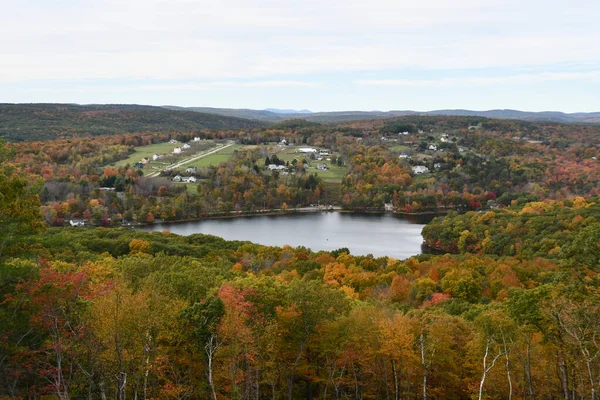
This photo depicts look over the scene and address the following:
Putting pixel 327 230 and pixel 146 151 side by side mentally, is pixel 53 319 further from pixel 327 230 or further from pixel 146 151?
pixel 146 151

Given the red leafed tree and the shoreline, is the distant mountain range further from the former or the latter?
the red leafed tree

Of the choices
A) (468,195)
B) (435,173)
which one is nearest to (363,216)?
(468,195)

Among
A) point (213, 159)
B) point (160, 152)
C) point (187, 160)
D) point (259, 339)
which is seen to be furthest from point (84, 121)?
point (259, 339)

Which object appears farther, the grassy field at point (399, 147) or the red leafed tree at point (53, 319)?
the grassy field at point (399, 147)

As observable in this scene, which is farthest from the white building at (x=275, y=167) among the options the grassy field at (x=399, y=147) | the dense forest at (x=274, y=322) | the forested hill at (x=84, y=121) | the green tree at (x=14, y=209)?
the green tree at (x=14, y=209)

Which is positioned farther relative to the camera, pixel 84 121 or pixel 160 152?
pixel 84 121

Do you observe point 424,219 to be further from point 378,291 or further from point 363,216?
point 378,291

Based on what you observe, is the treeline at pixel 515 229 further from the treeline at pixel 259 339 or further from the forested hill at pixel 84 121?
the forested hill at pixel 84 121
